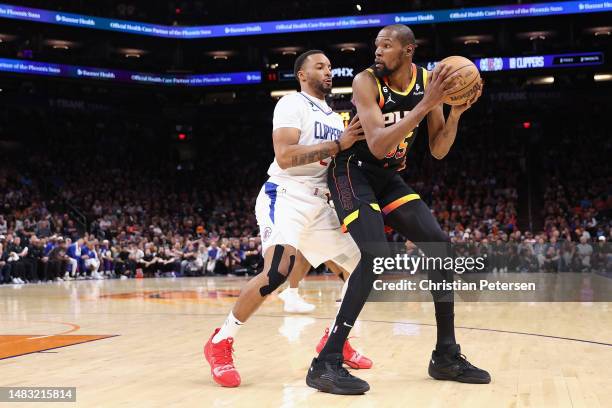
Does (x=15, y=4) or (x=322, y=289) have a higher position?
(x=15, y=4)

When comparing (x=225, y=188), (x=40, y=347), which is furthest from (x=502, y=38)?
(x=40, y=347)

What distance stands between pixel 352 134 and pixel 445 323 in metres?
1.35

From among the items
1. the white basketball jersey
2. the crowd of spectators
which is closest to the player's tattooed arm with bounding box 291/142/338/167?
the white basketball jersey

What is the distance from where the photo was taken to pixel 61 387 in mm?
4438

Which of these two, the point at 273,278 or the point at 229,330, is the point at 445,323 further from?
the point at 229,330

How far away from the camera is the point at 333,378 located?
434cm

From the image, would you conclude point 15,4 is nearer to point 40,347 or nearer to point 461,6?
point 461,6

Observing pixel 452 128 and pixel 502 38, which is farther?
pixel 502 38

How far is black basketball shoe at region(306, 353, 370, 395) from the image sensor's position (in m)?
4.27

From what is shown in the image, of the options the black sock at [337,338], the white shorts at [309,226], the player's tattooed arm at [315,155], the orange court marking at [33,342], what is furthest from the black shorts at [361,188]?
the orange court marking at [33,342]

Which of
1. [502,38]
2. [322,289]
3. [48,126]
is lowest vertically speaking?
[322,289]

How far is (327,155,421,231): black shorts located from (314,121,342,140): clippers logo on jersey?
346mm

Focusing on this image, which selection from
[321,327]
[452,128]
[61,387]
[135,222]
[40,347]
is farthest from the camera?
[135,222]

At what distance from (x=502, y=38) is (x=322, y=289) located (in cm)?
2284
